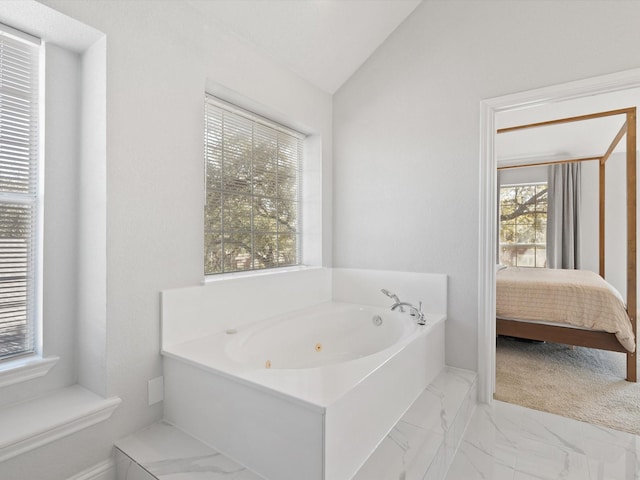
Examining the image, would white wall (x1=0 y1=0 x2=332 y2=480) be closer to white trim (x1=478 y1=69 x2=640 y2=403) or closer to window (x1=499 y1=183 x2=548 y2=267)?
white trim (x1=478 y1=69 x2=640 y2=403)

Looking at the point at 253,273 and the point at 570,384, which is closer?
the point at 253,273

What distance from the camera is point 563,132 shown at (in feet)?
12.9

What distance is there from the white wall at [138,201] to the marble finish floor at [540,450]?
1.56 m

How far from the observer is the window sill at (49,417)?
3.95ft

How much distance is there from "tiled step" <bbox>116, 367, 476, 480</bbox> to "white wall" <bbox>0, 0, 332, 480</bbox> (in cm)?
13

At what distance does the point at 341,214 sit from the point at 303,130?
2.47 feet

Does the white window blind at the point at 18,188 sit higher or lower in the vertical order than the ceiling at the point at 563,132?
lower

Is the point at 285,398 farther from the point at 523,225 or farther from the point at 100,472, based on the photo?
the point at 523,225

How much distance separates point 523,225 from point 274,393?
5.23 meters

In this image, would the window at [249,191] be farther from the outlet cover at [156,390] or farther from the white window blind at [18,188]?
the white window blind at [18,188]

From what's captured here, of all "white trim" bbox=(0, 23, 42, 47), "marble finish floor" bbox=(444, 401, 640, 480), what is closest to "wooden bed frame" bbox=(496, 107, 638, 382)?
"marble finish floor" bbox=(444, 401, 640, 480)

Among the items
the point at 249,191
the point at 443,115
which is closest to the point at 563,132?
the point at 443,115

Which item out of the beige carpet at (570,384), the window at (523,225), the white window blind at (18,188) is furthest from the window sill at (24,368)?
the window at (523,225)

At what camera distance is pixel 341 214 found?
2.91 metres
